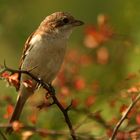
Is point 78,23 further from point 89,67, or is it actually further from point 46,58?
point 89,67

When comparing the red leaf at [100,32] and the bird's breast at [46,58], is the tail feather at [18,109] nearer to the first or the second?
the bird's breast at [46,58]

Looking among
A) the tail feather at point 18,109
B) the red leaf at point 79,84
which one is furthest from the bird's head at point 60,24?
the tail feather at point 18,109

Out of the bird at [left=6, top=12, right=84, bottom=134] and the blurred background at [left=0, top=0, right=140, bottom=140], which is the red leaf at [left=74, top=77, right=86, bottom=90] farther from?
the bird at [left=6, top=12, right=84, bottom=134]

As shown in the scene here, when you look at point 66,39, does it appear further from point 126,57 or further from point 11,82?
point 11,82

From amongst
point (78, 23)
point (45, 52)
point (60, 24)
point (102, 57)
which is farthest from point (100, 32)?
point (102, 57)

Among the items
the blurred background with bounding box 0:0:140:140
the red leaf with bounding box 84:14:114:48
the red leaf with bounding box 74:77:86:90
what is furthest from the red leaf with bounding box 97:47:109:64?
the red leaf with bounding box 74:77:86:90

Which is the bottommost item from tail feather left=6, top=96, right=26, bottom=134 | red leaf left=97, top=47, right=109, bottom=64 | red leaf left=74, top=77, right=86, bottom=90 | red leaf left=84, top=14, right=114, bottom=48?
red leaf left=97, top=47, right=109, bottom=64
